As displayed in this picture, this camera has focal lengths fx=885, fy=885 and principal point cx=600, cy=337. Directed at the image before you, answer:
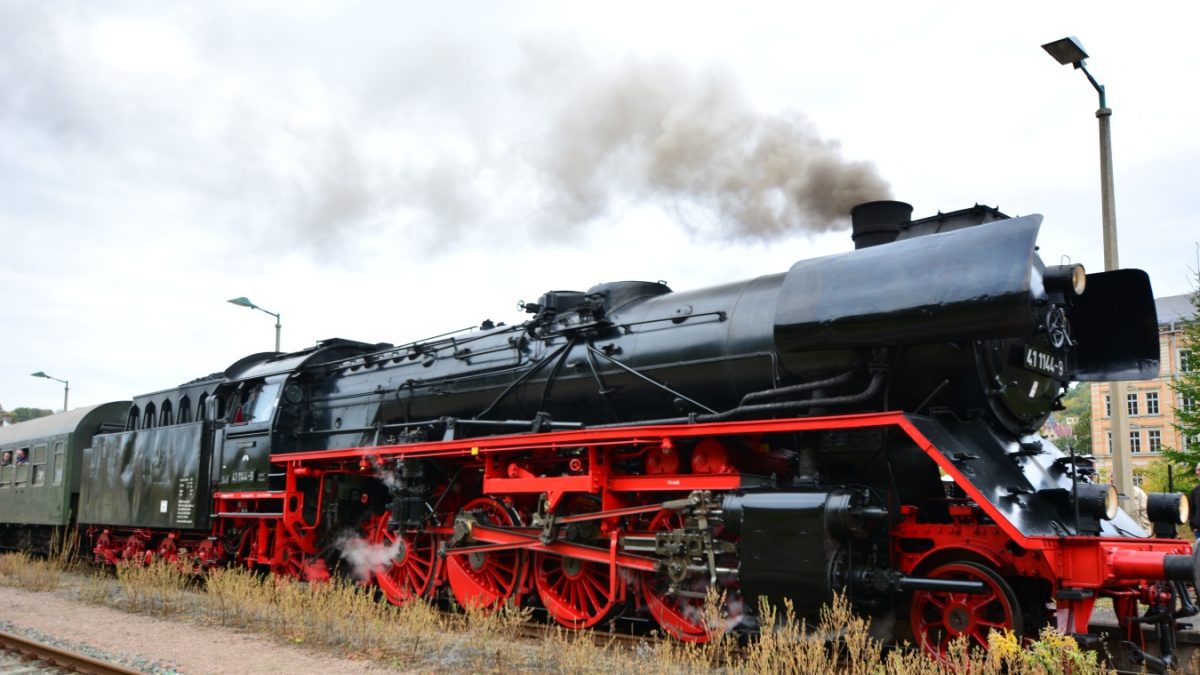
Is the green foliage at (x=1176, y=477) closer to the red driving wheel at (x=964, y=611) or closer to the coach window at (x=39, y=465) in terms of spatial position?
the red driving wheel at (x=964, y=611)

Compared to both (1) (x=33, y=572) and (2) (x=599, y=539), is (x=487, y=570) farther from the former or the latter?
(1) (x=33, y=572)

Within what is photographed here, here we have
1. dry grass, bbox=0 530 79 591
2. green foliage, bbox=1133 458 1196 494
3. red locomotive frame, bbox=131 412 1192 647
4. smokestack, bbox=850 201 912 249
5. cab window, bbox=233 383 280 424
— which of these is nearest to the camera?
red locomotive frame, bbox=131 412 1192 647

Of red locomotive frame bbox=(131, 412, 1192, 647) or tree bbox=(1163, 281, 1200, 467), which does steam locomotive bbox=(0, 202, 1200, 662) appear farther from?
tree bbox=(1163, 281, 1200, 467)

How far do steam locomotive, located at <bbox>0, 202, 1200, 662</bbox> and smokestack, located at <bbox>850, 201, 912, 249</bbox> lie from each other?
0.07 ft

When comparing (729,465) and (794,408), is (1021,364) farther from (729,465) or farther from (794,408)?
(729,465)

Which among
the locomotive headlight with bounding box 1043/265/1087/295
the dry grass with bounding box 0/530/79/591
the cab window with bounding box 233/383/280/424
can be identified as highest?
the locomotive headlight with bounding box 1043/265/1087/295

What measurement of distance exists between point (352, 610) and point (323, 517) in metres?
2.90

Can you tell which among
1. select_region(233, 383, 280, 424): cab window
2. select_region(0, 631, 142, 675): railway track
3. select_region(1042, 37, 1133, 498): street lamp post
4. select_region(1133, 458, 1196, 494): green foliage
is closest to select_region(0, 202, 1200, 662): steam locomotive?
select_region(233, 383, 280, 424): cab window

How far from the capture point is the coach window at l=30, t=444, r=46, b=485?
17.8 metres

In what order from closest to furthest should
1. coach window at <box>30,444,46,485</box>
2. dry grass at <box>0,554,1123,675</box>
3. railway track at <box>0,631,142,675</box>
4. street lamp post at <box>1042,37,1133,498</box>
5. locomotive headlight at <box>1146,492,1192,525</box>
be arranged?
dry grass at <box>0,554,1123,675</box> < locomotive headlight at <box>1146,492,1192,525</box> < railway track at <box>0,631,142,675</box> < street lamp post at <box>1042,37,1133,498</box> < coach window at <box>30,444,46,485</box>

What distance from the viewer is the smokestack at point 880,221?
737cm

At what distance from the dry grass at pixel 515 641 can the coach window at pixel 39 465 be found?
7549 mm

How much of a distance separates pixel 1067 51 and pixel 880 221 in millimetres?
4320

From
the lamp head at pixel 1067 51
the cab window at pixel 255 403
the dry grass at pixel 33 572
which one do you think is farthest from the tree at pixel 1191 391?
the dry grass at pixel 33 572
